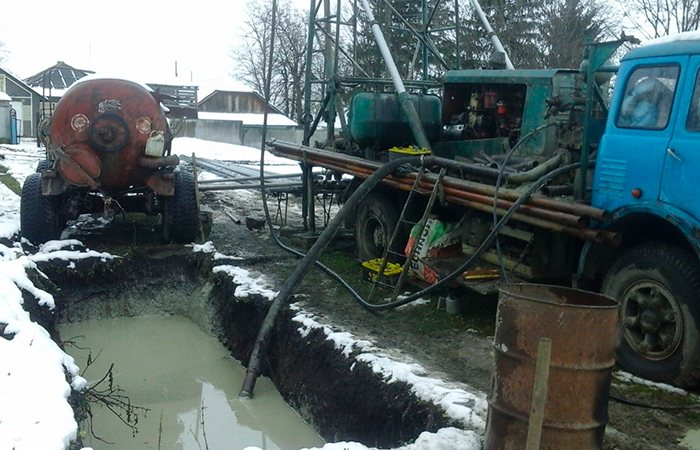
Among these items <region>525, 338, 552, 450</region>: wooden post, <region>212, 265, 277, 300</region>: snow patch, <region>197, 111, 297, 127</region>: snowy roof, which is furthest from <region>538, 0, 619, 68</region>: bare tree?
<region>197, 111, 297, 127</region>: snowy roof

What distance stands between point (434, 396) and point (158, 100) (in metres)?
6.50

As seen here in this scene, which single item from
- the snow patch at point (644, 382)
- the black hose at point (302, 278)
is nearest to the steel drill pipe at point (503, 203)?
the black hose at point (302, 278)

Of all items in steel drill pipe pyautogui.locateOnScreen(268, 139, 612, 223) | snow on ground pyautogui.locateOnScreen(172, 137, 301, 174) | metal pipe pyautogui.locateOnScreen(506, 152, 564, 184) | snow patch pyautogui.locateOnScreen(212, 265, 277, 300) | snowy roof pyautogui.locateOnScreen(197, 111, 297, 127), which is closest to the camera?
steel drill pipe pyautogui.locateOnScreen(268, 139, 612, 223)

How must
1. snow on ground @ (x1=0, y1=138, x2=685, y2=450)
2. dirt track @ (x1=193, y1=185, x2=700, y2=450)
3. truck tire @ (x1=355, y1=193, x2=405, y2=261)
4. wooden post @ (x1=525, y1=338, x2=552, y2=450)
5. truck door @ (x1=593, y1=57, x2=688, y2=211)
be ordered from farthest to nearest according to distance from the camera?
truck tire @ (x1=355, y1=193, x2=405, y2=261) → truck door @ (x1=593, y1=57, x2=688, y2=211) → dirt track @ (x1=193, y1=185, x2=700, y2=450) → snow on ground @ (x1=0, y1=138, x2=685, y2=450) → wooden post @ (x1=525, y1=338, x2=552, y2=450)

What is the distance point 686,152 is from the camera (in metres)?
5.11

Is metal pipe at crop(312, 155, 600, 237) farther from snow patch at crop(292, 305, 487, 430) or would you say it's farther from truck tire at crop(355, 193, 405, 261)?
snow patch at crop(292, 305, 487, 430)

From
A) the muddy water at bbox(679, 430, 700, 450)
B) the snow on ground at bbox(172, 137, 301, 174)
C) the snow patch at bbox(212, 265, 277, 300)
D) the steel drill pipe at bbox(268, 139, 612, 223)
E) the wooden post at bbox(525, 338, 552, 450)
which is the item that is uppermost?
the steel drill pipe at bbox(268, 139, 612, 223)

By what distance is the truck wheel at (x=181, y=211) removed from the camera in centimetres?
997

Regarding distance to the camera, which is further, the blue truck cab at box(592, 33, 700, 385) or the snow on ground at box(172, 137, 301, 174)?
the snow on ground at box(172, 137, 301, 174)

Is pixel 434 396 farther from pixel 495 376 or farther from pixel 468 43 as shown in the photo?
pixel 468 43

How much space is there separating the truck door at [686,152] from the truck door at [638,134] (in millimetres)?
69

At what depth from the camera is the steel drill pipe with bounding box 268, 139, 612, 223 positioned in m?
5.70

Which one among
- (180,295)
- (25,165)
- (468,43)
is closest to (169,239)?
(180,295)

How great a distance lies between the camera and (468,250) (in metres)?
7.59
